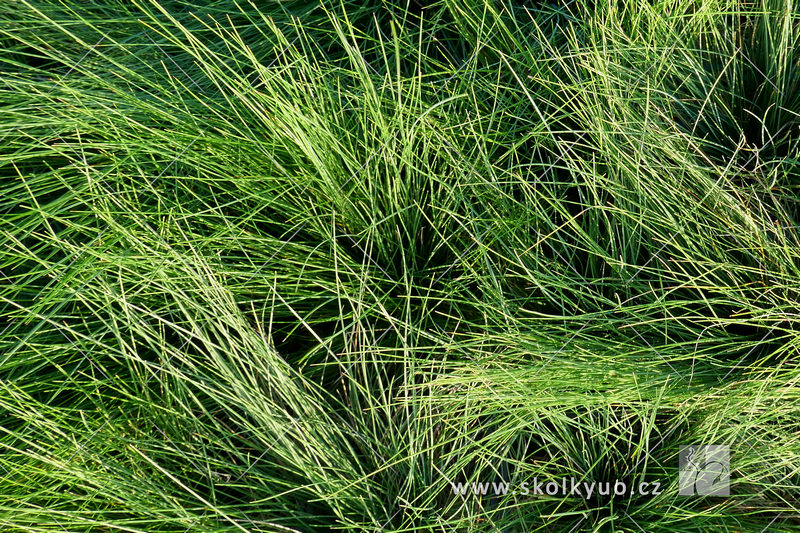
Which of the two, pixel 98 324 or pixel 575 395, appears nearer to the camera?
pixel 575 395

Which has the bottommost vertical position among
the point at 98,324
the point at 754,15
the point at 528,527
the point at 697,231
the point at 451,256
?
the point at 528,527

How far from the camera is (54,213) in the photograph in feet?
4.12

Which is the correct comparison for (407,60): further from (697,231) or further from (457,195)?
(697,231)

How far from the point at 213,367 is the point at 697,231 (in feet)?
2.77

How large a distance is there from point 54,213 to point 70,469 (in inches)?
18.0

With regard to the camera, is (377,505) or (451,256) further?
(451,256)

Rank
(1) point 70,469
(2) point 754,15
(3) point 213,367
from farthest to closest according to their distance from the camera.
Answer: (2) point 754,15 → (3) point 213,367 → (1) point 70,469

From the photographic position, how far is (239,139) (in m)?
1.24

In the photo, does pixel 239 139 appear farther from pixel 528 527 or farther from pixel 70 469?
pixel 528 527

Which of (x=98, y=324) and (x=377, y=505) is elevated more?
(x=98, y=324)

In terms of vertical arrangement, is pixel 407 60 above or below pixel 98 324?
above

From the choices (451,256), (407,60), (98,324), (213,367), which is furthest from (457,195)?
(98,324)

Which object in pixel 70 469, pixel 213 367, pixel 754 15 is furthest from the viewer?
pixel 754 15

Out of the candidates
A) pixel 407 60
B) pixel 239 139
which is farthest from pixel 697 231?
pixel 239 139
